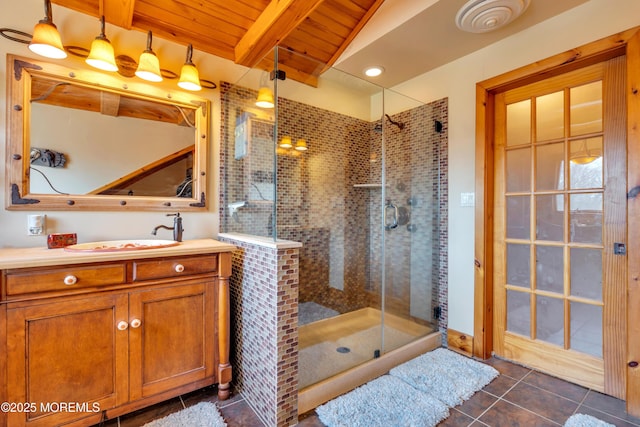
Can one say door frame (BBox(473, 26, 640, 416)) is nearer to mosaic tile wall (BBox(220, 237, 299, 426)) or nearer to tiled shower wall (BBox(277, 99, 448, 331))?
tiled shower wall (BBox(277, 99, 448, 331))

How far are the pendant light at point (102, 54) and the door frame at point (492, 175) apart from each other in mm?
2413

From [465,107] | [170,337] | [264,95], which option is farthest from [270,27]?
[170,337]

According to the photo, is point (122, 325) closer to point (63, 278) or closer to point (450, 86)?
point (63, 278)

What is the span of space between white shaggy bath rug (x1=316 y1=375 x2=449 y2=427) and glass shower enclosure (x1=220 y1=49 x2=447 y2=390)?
0.85ft

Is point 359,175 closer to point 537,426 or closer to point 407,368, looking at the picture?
point 407,368

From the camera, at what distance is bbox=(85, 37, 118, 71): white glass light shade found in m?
1.60

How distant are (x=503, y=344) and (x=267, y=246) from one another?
1.91m

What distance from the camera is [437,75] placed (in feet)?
8.17

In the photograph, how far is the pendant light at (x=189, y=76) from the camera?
1911 mm

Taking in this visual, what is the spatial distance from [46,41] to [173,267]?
129 centimetres

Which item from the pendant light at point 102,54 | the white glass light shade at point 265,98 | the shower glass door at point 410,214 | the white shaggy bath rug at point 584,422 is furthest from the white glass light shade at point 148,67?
the white shaggy bath rug at point 584,422

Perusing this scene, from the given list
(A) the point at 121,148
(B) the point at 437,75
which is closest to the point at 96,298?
(A) the point at 121,148

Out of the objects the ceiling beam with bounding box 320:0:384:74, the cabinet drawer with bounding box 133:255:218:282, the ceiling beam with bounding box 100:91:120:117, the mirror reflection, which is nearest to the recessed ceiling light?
the ceiling beam with bounding box 320:0:384:74

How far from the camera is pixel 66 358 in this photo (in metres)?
1.32
